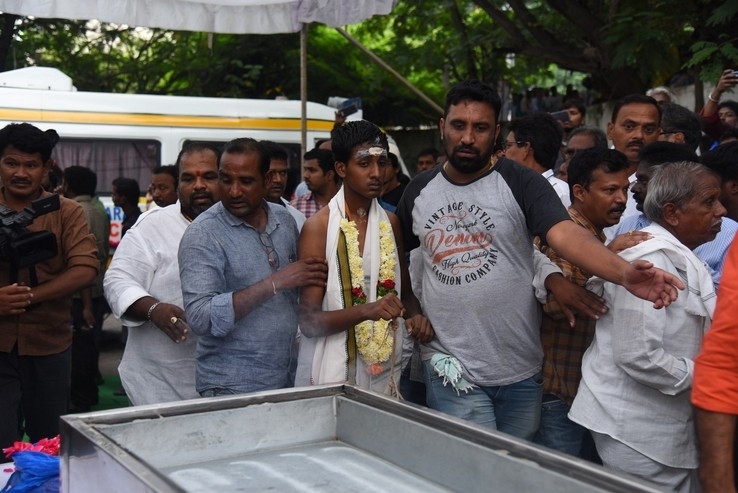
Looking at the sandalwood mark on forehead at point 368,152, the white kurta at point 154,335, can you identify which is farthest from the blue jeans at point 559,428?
the white kurta at point 154,335

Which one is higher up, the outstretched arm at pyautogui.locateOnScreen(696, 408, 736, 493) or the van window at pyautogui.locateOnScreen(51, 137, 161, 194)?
the van window at pyautogui.locateOnScreen(51, 137, 161, 194)

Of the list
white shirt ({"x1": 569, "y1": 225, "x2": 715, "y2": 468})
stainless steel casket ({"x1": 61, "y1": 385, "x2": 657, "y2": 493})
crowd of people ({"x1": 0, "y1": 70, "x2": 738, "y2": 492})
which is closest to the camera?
stainless steel casket ({"x1": 61, "y1": 385, "x2": 657, "y2": 493})

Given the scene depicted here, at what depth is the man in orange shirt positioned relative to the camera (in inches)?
89.0

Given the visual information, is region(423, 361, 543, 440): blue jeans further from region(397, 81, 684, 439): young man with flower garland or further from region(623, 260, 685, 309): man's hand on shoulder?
region(623, 260, 685, 309): man's hand on shoulder

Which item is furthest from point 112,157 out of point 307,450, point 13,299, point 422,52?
point 307,450

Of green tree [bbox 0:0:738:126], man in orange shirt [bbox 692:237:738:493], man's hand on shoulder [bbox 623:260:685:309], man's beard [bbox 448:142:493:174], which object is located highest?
green tree [bbox 0:0:738:126]

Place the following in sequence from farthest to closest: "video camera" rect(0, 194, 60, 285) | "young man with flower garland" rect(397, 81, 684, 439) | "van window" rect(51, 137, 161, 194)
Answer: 1. "van window" rect(51, 137, 161, 194)
2. "video camera" rect(0, 194, 60, 285)
3. "young man with flower garland" rect(397, 81, 684, 439)

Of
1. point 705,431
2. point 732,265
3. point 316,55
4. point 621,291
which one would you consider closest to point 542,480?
point 705,431

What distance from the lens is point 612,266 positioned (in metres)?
2.85

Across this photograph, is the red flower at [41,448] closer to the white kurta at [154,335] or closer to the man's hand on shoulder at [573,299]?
the white kurta at [154,335]

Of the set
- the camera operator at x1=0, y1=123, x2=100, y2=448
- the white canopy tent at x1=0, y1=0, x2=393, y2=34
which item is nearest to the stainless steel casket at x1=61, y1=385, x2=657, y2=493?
the camera operator at x1=0, y1=123, x2=100, y2=448

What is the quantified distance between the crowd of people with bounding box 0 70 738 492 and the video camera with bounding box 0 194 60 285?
0.08ft

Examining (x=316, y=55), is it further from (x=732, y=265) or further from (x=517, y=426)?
(x=732, y=265)

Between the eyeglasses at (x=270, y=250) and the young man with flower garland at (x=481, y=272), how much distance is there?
22.8 inches
